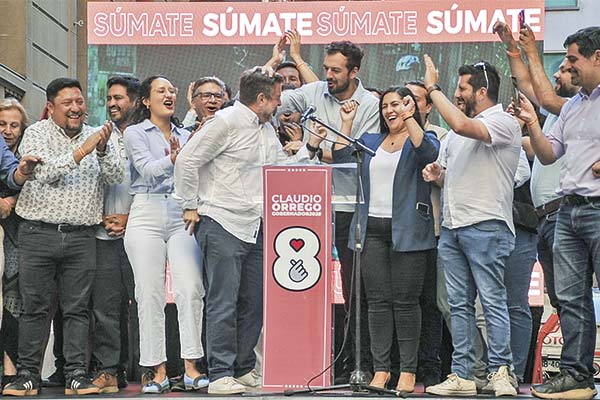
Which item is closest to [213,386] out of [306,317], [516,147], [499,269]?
[306,317]

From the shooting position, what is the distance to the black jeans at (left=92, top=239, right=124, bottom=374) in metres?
7.65

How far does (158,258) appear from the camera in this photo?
7566mm

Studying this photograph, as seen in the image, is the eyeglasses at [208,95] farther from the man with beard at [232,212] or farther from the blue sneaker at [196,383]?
the blue sneaker at [196,383]

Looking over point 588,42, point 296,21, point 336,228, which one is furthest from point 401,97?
point 296,21

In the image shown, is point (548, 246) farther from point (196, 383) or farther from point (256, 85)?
point (196, 383)

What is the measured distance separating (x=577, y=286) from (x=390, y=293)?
3.78 ft

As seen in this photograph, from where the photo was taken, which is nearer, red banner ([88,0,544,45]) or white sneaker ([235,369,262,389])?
white sneaker ([235,369,262,389])

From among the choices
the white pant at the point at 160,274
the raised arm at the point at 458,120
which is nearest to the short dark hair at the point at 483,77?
the raised arm at the point at 458,120

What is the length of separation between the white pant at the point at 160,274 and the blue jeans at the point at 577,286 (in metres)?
2.27

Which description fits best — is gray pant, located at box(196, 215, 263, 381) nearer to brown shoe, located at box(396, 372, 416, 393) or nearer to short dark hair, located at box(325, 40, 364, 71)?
brown shoe, located at box(396, 372, 416, 393)

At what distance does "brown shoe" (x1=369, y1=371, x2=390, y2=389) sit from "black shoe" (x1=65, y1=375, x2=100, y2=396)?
5.72ft

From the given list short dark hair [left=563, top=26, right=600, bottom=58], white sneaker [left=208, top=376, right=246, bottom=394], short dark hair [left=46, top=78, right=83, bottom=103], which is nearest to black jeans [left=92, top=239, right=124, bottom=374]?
white sneaker [left=208, top=376, right=246, bottom=394]

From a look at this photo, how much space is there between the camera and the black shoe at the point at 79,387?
7.37 meters

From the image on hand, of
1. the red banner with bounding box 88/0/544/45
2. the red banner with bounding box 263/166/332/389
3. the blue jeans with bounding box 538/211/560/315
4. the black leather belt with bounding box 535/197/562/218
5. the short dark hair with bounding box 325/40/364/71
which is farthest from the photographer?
the red banner with bounding box 88/0/544/45
